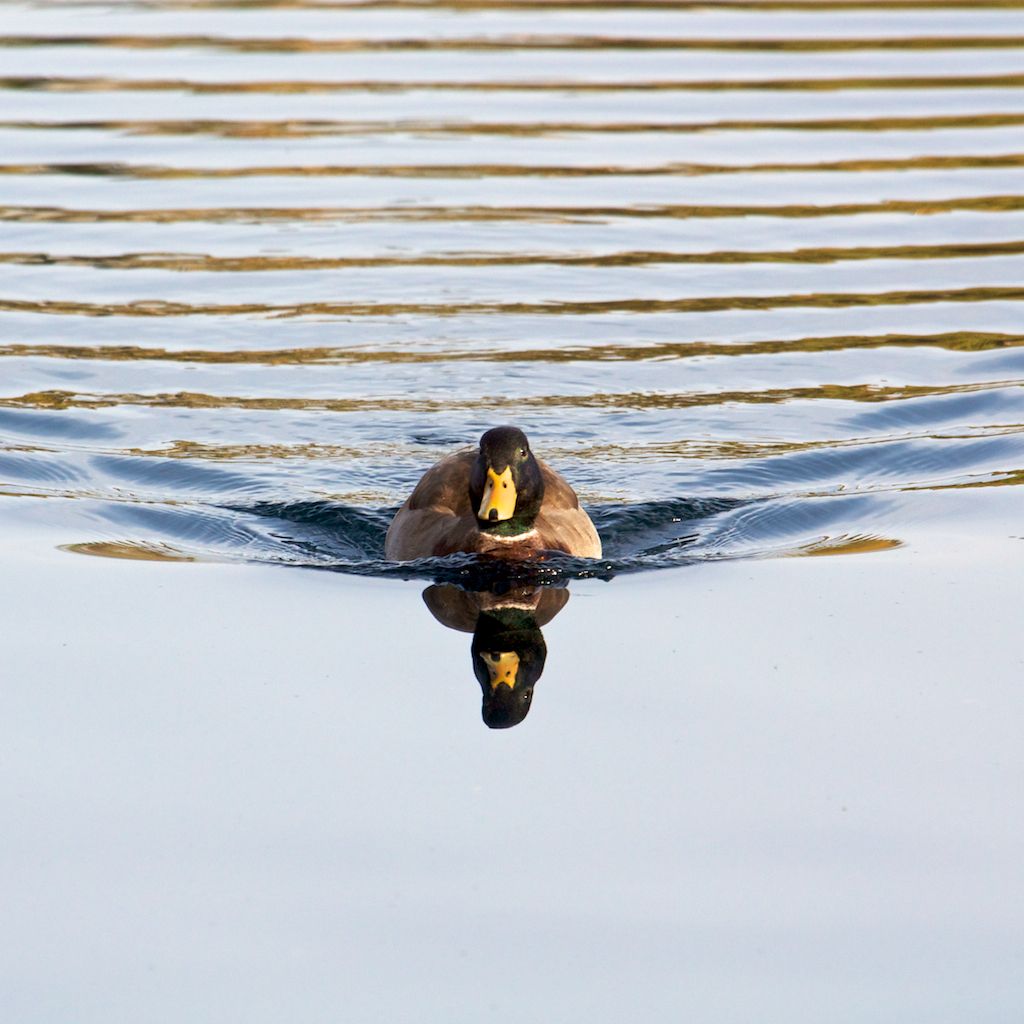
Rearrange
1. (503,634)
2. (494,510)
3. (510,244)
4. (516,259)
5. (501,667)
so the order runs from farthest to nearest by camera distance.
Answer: (510,244)
(516,259)
(494,510)
(503,634)
(501,667)

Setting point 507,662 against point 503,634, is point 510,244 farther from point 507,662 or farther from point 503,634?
point 507,662

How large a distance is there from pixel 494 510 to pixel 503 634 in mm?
1024

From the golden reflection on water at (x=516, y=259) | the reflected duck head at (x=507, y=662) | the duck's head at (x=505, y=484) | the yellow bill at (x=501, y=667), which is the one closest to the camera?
the reflected duck head at (x=507, y=662)

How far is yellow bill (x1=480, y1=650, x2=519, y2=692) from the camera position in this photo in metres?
9.36

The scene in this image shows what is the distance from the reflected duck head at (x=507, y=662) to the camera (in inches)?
352

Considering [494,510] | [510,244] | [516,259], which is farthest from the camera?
[510,244]

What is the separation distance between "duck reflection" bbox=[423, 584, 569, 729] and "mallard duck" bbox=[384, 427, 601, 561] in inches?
16.7

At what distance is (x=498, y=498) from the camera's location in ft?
36.4

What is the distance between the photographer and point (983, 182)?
20109mm

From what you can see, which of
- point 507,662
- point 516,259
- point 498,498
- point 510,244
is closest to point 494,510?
point 498,498

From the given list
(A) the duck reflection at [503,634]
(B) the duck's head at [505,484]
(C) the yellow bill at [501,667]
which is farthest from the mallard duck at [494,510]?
(C) the yellow bill at [501,667]

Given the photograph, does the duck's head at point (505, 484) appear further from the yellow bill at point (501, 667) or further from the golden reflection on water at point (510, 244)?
the golden reflection on water at point (510, 244)

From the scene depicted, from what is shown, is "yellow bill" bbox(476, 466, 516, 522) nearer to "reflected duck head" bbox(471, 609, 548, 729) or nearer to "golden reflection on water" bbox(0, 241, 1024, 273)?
"reflected duck head" bbox(471, 609, 548, 729)

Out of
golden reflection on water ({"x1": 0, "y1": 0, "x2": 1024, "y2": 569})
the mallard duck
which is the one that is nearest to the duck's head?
the mallard duck
